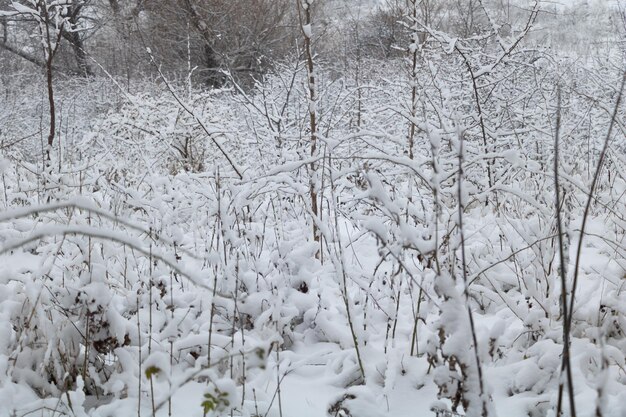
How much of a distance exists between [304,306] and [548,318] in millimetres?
839

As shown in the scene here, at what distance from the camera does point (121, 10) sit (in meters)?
13.0

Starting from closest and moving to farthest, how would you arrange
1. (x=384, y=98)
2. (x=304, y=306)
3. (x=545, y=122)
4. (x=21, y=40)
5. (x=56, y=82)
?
(x=304, y=306) < (x=545, y=122) < (x=384, y=98) < (x=56, y=82) < (x=21, y=40)

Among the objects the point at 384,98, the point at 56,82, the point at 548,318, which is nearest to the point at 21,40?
the point at 56,82

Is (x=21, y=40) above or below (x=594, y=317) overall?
above

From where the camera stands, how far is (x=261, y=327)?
6.15 feet

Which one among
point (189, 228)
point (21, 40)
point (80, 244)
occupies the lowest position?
point (189, 228)

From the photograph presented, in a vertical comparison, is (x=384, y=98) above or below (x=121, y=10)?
below

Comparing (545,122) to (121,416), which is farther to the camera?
(545,122)

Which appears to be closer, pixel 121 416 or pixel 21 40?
pixel 121 416

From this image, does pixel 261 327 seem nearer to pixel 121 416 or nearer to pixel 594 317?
pixel 121 416

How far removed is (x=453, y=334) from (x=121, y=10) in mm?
13796

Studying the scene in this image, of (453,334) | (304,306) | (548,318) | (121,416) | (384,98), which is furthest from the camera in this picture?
(384,98)

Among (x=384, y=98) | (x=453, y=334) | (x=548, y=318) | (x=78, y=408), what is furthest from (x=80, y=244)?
(x=384, y=98)

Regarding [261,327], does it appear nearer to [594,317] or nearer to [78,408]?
[78,408]
